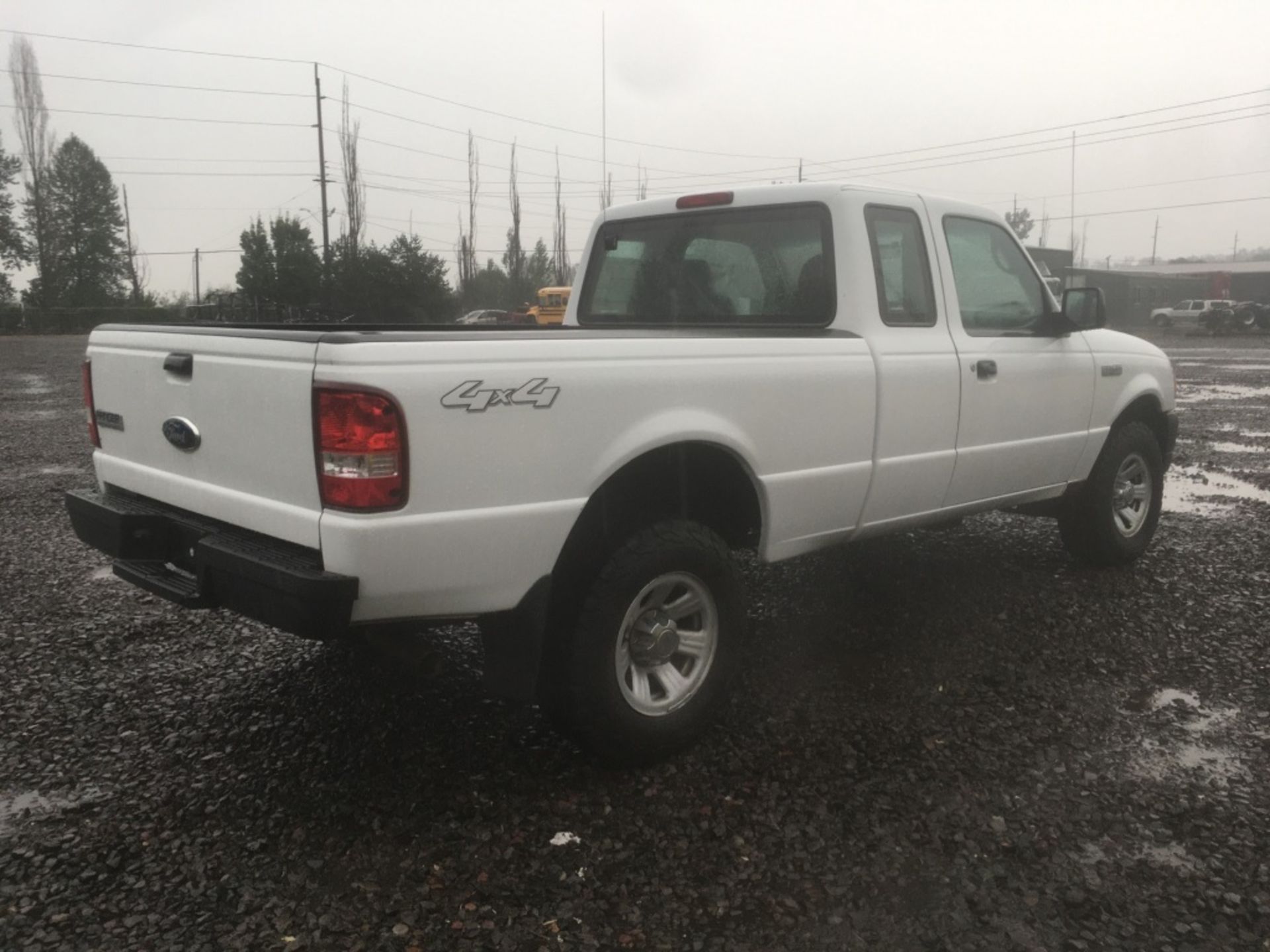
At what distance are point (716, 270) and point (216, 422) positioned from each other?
2.29m

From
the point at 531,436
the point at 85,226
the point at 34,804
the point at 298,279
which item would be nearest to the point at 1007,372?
the point at 531,436

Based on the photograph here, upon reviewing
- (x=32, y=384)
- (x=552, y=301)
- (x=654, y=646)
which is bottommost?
(x=654, y=646)

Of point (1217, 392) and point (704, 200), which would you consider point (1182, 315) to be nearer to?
point (1217, 392)

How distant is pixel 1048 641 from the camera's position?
15.1 feet

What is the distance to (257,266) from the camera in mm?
38000

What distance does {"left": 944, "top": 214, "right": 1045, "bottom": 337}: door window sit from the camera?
4.66 metres

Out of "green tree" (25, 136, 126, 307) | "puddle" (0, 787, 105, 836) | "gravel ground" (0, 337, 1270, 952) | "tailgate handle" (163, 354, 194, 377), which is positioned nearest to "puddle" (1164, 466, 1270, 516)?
"gravel ground" (0, 337, 1270, 952)

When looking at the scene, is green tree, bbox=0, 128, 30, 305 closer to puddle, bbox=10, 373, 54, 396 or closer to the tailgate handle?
puddle, bbox=10, 373, 54, 396

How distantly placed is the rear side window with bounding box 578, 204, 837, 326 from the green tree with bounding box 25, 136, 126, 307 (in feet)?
197

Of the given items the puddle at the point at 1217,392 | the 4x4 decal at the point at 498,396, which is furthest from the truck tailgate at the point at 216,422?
the puddle at the point at 1217,392

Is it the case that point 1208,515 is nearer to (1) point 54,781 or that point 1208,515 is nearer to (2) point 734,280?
(2) point 734,280

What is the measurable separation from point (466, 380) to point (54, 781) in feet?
6.33

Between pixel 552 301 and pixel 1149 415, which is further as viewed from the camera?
pixel 552 301

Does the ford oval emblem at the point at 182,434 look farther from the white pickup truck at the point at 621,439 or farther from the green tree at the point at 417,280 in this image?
the green tree at the point at 417,280
